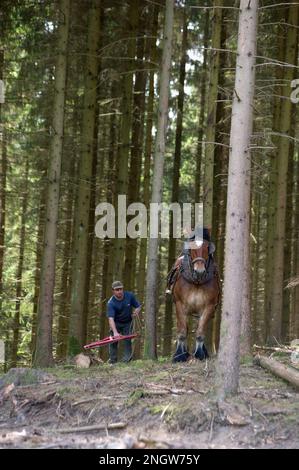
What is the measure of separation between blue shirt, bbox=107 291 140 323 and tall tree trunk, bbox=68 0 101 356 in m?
1.89

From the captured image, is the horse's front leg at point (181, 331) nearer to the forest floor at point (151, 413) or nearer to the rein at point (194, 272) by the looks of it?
the rein at point (194, 272)

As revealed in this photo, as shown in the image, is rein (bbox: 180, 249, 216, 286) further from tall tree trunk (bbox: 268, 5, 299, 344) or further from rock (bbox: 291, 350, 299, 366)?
tall tree trunk (bbox: 268, 5, 299, 344)

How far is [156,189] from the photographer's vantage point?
42.1 ft

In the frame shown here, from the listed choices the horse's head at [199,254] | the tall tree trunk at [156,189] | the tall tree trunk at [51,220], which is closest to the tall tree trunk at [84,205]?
the tall tree trunk at [51,220]

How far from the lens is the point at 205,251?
11.2 meters

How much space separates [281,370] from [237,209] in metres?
2.75

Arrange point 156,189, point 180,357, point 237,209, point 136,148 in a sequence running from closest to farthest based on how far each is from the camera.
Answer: point 237,209 < point 180,357 < point 156,189 < point 136,148

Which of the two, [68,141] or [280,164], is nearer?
[280,164]

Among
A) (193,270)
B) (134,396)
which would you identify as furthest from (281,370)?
(193,270)

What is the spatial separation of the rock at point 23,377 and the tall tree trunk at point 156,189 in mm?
3580

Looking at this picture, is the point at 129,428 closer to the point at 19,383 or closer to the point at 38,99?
the point at 19,383

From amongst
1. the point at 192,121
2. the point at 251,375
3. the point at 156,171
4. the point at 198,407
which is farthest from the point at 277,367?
the point at 192,121

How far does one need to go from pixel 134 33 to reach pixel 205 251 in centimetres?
873

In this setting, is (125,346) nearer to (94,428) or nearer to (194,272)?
(194,272)
